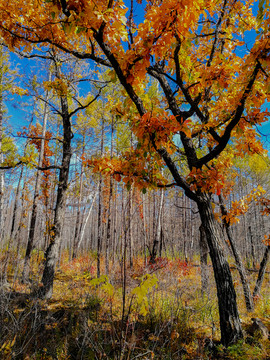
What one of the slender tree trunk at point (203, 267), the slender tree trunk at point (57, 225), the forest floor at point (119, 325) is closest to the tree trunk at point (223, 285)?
the forest floor at point (119, 325)

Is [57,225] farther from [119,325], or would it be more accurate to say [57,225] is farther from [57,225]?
[119,325]

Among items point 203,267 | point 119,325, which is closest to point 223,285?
point 119,325

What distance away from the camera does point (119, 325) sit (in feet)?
12.2

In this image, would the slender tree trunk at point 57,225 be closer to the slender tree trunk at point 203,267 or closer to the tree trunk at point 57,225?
the tree trunk at point 57,225

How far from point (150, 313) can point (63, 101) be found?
5.57 m

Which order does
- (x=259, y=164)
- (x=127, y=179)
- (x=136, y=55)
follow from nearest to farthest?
(x=136, y=55), (x=127, y=179), (x=259, y=164)

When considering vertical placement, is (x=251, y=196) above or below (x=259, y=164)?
below

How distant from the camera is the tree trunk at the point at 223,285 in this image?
2.73 metres

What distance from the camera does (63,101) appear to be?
5.41 m

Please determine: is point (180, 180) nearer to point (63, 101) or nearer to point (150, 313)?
point (150, 313)

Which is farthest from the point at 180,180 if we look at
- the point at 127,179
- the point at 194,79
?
the point at 194,79

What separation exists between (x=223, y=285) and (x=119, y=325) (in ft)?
7.24

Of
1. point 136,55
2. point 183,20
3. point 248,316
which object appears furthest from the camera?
point 248,316

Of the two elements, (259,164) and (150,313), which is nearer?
(150,313)
